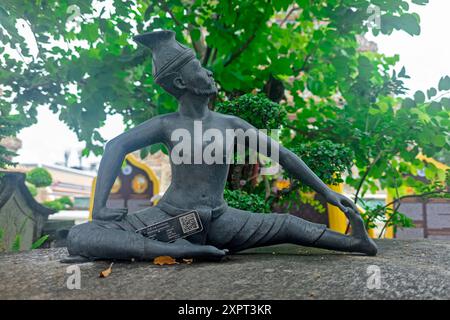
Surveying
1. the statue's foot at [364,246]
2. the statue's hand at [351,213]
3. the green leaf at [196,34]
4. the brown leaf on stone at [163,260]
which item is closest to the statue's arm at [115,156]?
the brown leaf on stone at [163,260]

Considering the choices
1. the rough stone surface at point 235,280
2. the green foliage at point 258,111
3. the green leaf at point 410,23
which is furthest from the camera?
the green leaf at point 410,23

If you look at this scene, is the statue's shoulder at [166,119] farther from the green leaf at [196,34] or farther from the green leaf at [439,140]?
the green leaf at [439,140]

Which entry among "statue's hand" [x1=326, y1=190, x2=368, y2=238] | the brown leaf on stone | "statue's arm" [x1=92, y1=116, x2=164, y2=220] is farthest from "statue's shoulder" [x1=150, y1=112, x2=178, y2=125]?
"statue's hand" [x1=326, y1=190, x2=368, y2=238]

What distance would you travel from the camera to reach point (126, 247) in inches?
85.7

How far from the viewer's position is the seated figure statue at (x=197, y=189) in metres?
2.41

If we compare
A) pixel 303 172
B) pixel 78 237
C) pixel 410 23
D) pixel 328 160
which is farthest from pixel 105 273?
pixel 410 23

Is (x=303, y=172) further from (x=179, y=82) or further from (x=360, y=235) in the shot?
(x=179, y=82)

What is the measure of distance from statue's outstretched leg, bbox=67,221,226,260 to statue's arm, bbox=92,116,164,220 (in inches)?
5.2

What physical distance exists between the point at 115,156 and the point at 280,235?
1152 mm

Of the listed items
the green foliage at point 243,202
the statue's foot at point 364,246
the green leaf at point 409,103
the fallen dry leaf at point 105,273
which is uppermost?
the green leaf at point 409,103

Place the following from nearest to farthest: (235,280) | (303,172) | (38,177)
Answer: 1. (235,280)
2. (303,172)
3. (38,177)

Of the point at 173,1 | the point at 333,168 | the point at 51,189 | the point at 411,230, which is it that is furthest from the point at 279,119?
the point at 51,189
